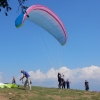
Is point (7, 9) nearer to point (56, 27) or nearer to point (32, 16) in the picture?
Answer: point (32, 16)

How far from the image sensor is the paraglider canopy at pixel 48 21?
1109 inches

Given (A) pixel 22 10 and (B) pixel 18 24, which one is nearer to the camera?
(A) pixel 22 10

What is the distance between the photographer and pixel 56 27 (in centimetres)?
3045

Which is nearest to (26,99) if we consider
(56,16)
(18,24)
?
(18,24)

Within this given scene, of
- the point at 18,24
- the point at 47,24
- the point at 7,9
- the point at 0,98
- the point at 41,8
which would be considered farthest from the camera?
the point at 47,24

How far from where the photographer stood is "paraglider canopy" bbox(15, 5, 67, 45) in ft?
92.4

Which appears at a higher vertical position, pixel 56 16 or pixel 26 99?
pixel 56 16

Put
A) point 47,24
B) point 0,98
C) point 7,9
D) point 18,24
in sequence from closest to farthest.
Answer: point 7,9, point 0,98, point 18,24, point 47,24

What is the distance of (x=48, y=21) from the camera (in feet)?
97.4

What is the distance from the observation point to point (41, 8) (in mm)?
28141

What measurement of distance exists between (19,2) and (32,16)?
54.3 ft

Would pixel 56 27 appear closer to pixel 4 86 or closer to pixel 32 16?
pixel 32 16

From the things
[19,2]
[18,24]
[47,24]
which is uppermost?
[47,24]

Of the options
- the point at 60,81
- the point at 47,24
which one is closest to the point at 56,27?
the point at 47,24
